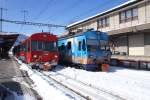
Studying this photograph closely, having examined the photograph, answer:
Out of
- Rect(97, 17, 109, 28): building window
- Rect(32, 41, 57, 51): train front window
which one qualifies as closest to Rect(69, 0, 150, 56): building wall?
Rect(97, 17, 109, 28): building window

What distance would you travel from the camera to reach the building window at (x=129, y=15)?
2620 cm

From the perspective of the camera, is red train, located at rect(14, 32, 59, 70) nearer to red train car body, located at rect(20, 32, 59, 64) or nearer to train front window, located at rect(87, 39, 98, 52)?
red train car body, located at rect(20, 32, 59, 64)

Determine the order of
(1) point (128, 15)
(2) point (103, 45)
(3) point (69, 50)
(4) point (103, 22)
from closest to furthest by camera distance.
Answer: (2) point (103, 45)
(3) point (69, 50)
(1) point (128, 15)
(4) point (103, 22)

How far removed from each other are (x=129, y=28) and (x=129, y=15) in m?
2.90

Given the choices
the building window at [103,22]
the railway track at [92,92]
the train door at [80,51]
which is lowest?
the railway track at [92,92]

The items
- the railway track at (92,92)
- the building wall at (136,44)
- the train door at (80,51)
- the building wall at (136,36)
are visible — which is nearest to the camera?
the railway track at (92,92)

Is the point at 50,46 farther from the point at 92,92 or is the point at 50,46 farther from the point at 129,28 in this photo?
the point at 92,92

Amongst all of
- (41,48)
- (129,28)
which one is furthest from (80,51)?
(129,28)

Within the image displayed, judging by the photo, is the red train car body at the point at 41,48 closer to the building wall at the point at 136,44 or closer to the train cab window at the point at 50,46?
the train cab window at the point at 50,46

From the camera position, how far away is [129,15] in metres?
27.1

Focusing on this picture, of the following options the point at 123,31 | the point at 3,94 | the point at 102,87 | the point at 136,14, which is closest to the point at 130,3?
the point at 136,14

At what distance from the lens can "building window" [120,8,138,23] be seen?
26203 mm

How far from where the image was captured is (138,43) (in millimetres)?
25438

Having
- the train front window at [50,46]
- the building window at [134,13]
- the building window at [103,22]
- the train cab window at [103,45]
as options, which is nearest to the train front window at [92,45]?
the train cab window at [103,45]
